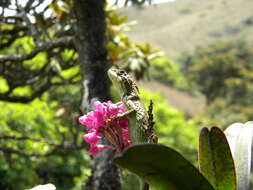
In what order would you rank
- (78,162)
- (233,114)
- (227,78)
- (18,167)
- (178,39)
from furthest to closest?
1. (178,39)
2. (227,78)
3. (233,114)
4. (78,162)
5. (18,167)

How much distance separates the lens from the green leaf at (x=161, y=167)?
0.79m

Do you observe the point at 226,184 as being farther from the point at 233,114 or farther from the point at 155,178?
the point at 233,114

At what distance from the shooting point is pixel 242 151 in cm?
101

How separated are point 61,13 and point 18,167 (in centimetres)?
412

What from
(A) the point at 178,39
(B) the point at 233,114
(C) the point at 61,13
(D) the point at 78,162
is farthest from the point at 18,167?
(A) the point at 178,39

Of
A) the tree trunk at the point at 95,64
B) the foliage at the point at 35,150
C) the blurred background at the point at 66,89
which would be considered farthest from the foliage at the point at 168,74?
the tree trunk at the point at 95,64

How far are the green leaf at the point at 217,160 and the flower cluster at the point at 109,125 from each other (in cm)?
19

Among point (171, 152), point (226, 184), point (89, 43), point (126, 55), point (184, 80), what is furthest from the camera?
point (184, 80)

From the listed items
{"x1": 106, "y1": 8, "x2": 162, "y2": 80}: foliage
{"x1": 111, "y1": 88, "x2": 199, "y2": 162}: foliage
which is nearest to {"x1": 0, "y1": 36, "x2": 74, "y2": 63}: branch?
{"x1": 106, "y1": 8, "x2": 162, "y2": 80}: foliage

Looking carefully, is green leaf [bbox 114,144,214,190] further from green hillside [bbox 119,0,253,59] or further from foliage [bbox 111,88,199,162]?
green hillside [bbox 119,0,253,59]

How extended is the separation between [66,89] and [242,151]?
7.80 meters

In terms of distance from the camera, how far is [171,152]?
0.80 m

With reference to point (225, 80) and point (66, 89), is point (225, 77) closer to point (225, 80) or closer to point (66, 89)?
point (225, 80)

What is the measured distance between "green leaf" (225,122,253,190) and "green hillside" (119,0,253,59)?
51137 mm
